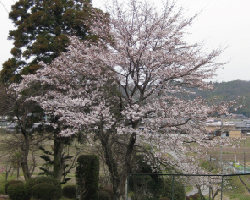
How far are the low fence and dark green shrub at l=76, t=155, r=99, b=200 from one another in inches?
57.6

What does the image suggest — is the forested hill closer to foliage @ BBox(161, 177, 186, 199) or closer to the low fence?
the low fence

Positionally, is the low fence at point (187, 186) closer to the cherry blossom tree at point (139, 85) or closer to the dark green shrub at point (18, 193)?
the cherry blossom tree at point (139, 85)

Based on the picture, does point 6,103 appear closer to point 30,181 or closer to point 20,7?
point 30,181

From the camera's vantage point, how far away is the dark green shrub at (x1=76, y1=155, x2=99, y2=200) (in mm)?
8539

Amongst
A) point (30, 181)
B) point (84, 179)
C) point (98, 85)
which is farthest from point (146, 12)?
point (30, 181)

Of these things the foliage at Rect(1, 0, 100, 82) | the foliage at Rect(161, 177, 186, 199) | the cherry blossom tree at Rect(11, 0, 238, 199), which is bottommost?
the foliage at Rect(161, 177, 186, 199)

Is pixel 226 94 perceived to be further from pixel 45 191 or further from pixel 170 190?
pixel 45 191

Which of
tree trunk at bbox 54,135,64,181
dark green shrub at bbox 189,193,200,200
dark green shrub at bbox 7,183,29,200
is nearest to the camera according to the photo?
dark green shrub at bbox 7,183,29,200

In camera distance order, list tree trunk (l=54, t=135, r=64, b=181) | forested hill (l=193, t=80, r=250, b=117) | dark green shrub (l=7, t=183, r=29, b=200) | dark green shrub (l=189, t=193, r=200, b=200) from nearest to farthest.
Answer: dark green shrub (l=7, t=183, r=29, b=200) → dark green shrub (l=189, t=193, r=200, b=200) → forested hill (l=193, t=80, r=250, b=117) → tree trunk (l=54, t=135, r=64, b=181)

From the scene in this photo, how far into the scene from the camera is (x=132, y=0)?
25.1 ft

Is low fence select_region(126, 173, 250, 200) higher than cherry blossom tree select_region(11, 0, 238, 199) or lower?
lower

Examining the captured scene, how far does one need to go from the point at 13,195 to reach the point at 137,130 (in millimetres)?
4619

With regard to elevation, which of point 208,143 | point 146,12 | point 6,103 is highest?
point 146,12

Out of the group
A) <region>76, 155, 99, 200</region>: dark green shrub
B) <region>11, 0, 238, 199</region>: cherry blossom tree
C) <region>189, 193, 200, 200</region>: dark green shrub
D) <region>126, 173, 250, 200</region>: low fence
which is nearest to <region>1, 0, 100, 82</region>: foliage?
<region>11, 0, 238, 199</region>: cherry blossom tree
